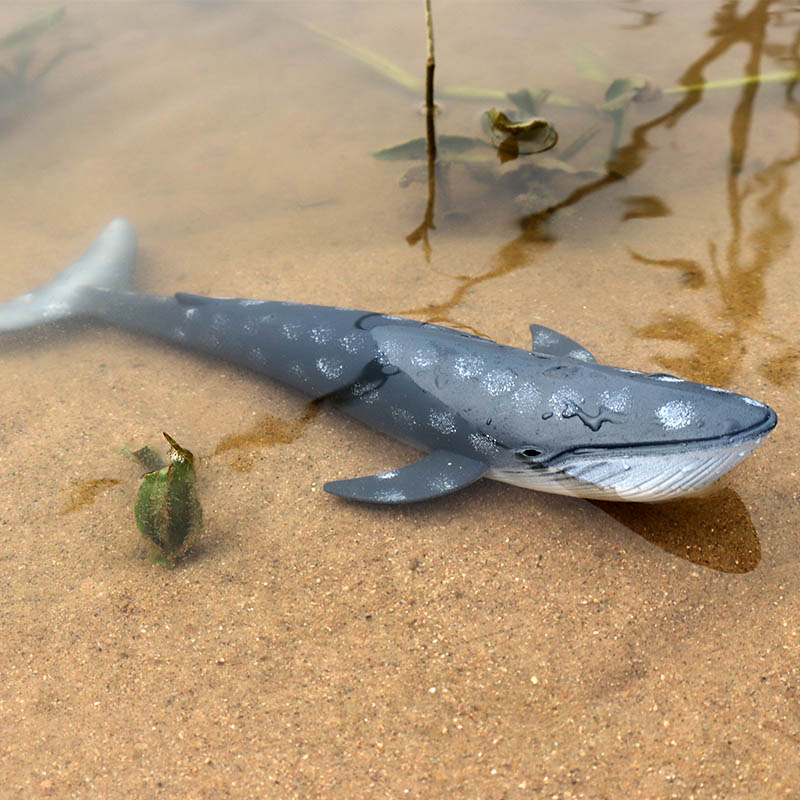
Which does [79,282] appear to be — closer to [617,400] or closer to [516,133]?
[516,133]

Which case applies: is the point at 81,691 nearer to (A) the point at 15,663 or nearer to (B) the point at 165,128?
(A) the point at 15,663

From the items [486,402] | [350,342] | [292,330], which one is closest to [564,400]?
[486,402]

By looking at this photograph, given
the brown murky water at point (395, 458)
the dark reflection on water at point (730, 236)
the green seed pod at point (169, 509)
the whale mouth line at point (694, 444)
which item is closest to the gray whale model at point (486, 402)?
the whale mouth line at point (694, 444)

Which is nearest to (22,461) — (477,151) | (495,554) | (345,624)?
(345,624)

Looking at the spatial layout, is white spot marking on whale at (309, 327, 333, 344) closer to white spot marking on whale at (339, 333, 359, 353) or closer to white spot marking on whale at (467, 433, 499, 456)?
white spot marking on whale at (339, 333, 359, 353)

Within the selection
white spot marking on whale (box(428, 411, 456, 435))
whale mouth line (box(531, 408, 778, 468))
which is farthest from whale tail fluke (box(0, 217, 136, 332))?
whale mouth line (box(531, 408, 778, 468))

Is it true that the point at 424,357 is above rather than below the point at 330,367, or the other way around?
above

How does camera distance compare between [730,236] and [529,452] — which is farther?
[730,236]
